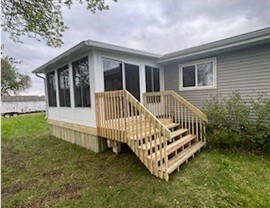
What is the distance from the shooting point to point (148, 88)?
315 inches

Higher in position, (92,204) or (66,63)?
(66,63)

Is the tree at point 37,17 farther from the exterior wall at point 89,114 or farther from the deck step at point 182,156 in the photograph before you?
the deck step at point 182,156

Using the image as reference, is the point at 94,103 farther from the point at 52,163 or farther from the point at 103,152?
the point at 52,163

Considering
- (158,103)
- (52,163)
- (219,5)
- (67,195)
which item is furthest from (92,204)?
(219,5)

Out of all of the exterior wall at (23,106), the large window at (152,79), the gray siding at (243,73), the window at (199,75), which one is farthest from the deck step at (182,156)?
the exterior wall at (23,106)

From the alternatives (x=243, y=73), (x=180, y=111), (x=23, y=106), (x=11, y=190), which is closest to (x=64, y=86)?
(x=11, y=190)

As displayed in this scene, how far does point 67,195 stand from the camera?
3961 millimetres

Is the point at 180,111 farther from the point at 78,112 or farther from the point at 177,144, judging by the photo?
the point at 78,112

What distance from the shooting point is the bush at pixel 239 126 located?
530 centimetres

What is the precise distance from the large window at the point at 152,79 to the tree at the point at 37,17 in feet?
10.4

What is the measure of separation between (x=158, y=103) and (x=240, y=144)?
125 inches

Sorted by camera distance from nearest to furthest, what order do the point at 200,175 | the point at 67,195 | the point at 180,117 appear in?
the point at 67,195
the point at 200,175
the point at 180,117

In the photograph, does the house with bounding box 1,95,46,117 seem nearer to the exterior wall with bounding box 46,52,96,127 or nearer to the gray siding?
the exterior wall with bounding box 46,52,96,127

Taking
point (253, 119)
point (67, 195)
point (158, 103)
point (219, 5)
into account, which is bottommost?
point (67, 195)
